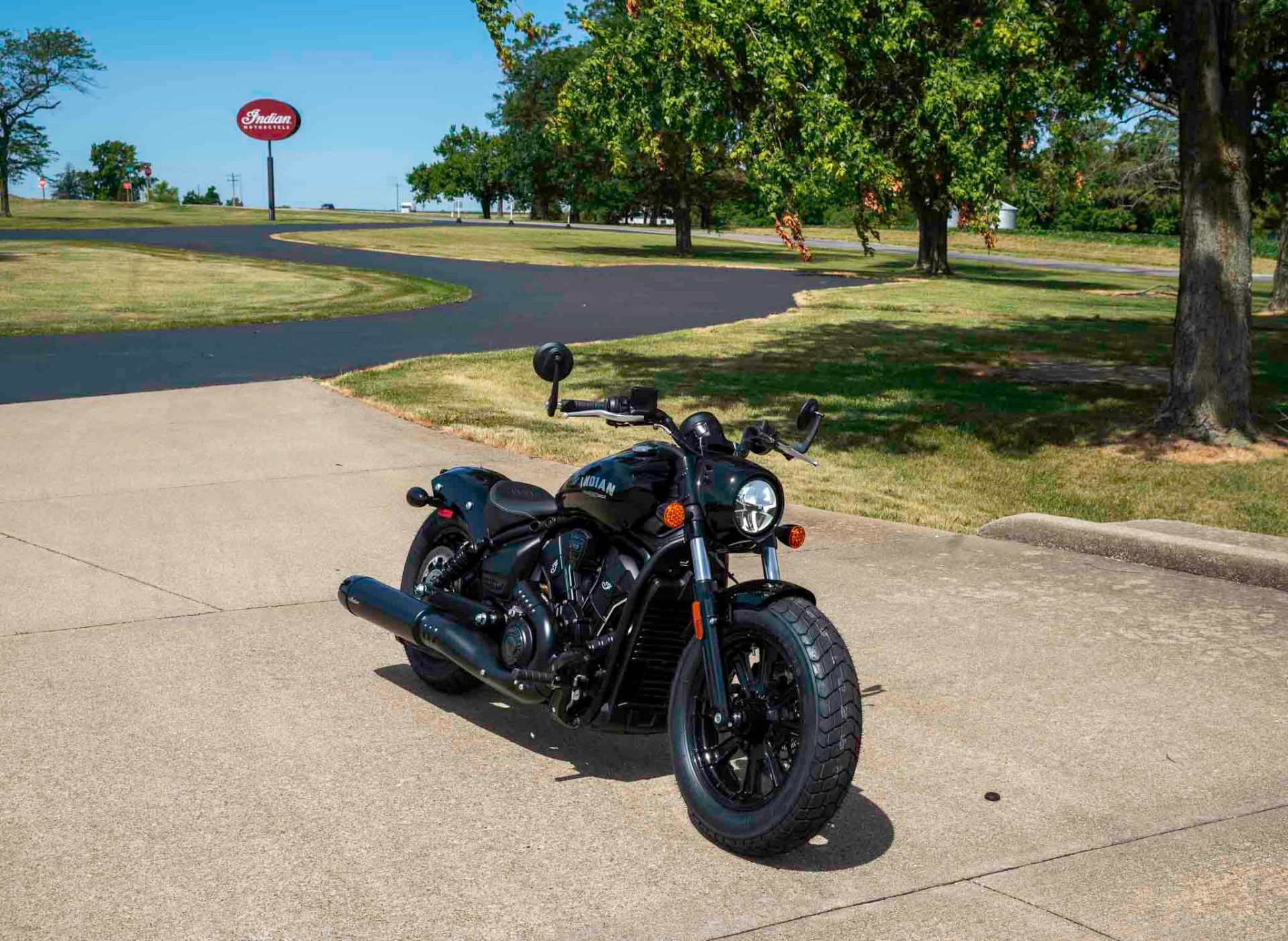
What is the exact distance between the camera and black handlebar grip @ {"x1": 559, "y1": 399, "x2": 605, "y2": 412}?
4430 mm

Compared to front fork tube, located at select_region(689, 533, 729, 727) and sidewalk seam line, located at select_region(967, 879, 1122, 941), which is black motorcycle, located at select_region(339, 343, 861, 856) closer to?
front fork tube, located at select_region(689, 533, 729, 727)

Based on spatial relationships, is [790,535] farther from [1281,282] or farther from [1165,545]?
[1281,282]

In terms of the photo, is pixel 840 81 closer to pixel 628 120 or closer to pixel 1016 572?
pixel 1016 572

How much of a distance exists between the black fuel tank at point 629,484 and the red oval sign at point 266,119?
319 feet

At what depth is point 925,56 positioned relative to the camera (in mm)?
13328

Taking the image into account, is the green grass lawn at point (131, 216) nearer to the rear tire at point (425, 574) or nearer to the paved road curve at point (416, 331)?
the paved road curve at point (416, 331)

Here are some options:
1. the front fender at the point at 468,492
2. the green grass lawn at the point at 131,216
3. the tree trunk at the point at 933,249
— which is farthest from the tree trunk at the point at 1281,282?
the green grass lawn at the point at 131,216

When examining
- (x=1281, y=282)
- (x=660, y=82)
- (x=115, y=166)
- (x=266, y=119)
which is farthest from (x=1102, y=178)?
(x=115, y=166)

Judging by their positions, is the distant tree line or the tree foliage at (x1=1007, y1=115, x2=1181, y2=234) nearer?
the distant tree line

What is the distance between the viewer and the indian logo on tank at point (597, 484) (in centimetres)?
465

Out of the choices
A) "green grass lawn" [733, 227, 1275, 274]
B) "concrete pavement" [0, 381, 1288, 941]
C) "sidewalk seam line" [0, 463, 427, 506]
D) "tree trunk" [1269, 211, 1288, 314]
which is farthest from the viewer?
"green grass lawn" [733, 227, 1275, 274]

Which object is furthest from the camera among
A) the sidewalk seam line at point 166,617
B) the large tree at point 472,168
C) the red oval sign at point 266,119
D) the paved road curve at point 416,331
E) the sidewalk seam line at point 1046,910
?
the large tree at point 472,168

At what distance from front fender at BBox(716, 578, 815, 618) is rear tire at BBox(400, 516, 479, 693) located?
1.53m

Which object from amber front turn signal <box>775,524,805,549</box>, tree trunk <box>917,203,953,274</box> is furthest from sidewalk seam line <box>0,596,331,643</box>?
tree trunk <box>917,203,953,274</box>
